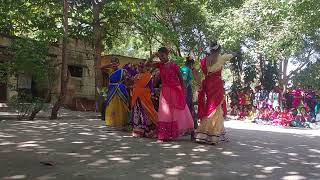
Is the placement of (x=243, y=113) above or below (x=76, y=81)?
below

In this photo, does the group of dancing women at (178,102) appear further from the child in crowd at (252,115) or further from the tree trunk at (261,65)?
the tree trunk at (261,65)

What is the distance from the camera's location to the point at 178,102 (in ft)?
26.8

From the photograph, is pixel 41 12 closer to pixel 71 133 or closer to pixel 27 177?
pixel 71 133

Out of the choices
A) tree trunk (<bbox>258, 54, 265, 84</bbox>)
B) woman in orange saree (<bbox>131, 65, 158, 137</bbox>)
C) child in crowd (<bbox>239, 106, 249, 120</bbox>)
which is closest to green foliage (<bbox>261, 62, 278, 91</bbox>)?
tree trunk (<bbox>258, 54, 265, 84</bbox>)

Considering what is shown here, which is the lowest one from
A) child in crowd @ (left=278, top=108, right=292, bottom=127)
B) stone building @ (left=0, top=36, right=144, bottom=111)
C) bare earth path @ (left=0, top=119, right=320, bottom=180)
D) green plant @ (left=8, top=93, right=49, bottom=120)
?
bare earth path @ (left=0, top=119, right=320, bottom=180)

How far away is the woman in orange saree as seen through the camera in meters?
8.64

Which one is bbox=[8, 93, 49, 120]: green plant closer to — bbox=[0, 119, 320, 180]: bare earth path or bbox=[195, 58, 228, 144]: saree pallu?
bbox=[0, 119, 320, 180]: bare earth path

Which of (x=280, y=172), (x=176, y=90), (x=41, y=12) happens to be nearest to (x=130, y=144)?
(x=176, y=90)

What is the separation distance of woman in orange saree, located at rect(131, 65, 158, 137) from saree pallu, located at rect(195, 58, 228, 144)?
1094 mm

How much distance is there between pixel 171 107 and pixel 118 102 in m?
2.08

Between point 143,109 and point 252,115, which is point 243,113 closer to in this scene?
point 252,115

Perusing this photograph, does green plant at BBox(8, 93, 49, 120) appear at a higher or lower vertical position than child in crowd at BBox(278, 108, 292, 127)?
higher

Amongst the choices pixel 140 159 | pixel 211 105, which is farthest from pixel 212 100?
pixel 140 159

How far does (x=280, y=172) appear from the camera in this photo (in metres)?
5.32
